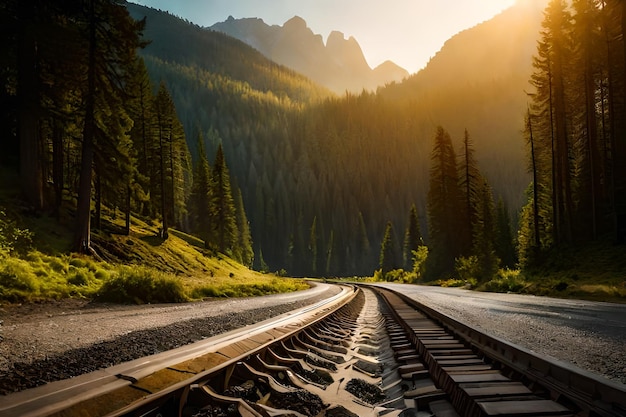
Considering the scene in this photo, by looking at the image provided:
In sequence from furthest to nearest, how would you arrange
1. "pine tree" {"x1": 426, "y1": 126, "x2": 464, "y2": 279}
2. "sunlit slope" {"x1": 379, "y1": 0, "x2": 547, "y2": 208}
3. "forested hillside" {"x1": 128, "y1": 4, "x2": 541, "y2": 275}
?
1. "sunlit slope" {"x1": 379, "y1": 0, "x2": 547, "y2": 208}
2. "forested hillside" {"x1": 128, "y1": 4, "x2": 541, "y2": 275}
3. "pine tree" {"x1": 426, "y1": 126, "x2": 464, "y2": 279}

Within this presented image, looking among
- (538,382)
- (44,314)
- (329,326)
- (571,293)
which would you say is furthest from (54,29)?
(571,293)

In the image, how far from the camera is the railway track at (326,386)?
2.79 m

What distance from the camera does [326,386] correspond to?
4.71 m

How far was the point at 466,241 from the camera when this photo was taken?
4369 centimetres

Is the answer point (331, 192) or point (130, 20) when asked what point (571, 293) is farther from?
point (331, 192)

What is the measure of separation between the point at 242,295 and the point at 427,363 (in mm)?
18028

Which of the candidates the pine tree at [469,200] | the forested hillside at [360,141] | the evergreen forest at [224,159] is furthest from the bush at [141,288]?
the forested hillside at [360,141]

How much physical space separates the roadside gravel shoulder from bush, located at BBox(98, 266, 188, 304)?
1.92 metres

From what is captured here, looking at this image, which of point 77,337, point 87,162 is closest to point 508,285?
point 77,337

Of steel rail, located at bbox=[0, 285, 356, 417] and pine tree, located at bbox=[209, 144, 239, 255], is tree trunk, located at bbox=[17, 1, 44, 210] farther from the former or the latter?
pine tree, located at bbox=[209, 144, 239, 255]

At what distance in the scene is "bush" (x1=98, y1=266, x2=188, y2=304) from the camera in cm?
1352

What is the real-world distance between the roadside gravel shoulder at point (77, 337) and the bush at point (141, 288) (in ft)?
6.31

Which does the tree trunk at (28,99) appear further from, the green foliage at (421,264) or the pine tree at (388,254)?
the pine tree at (388,254)

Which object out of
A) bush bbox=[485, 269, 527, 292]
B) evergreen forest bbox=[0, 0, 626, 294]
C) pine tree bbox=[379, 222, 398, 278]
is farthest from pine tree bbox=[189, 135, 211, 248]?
pine tree bbox=[379, 222, 398, 278]
